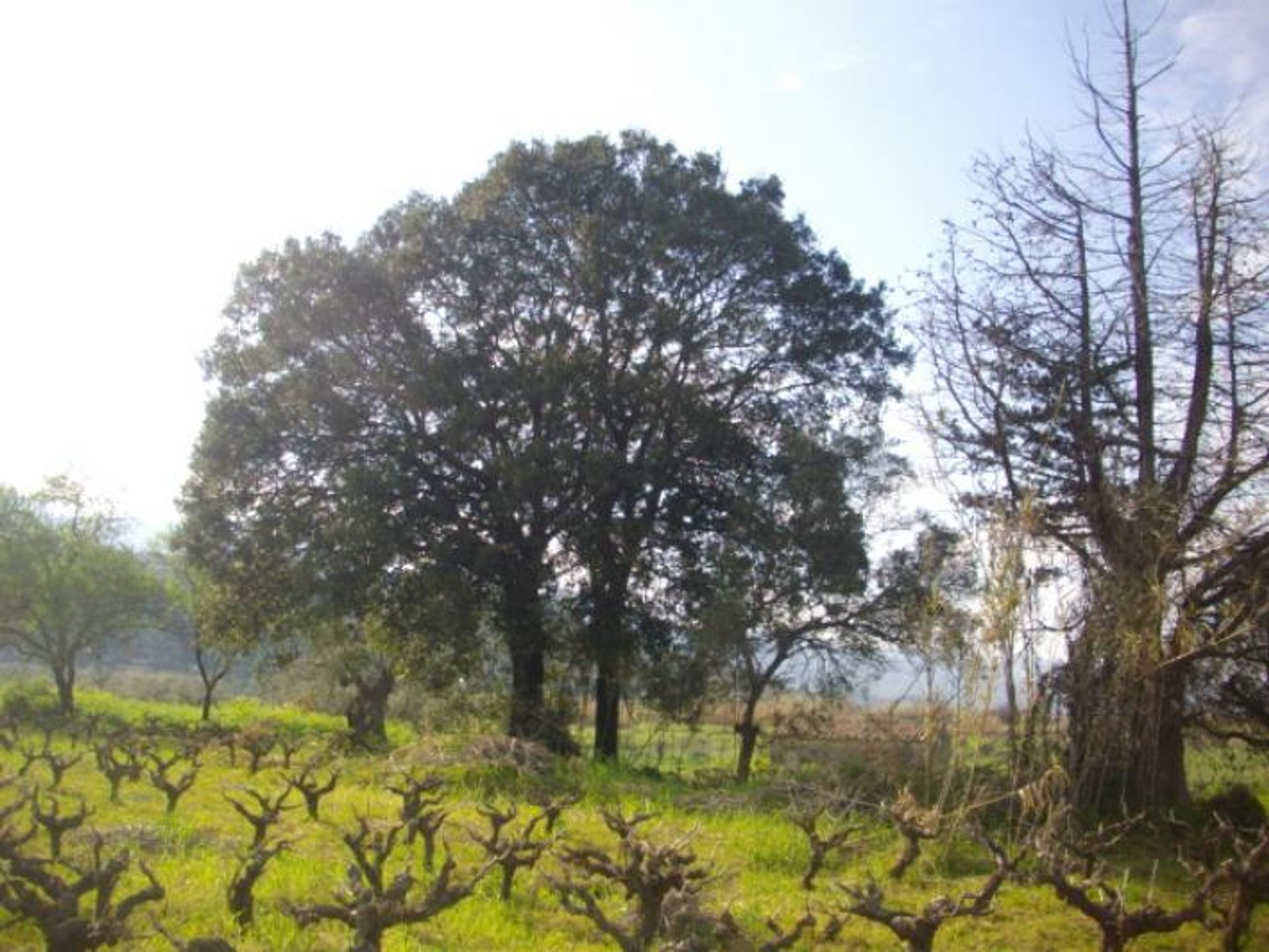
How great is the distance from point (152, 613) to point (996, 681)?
2881cm

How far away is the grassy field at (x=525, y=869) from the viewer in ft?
23.8

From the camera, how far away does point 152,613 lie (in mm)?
30984

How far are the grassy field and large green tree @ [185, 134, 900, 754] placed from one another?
11.2 feet

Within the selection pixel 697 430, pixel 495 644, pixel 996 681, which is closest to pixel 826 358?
pixel 697 430

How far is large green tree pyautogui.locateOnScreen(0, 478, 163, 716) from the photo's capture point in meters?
27.6

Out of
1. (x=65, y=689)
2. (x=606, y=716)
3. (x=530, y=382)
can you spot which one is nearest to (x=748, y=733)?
(x=606, y=716)

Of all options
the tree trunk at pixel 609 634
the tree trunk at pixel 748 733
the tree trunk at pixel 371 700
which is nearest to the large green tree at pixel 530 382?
the tree trunk at pixel 609 634

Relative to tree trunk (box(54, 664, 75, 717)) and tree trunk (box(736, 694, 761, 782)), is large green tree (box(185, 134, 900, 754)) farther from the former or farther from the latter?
tree trunk (box(54, 664, 75, 717))

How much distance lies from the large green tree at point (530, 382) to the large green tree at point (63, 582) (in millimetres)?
12521

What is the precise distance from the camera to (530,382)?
56.8ft

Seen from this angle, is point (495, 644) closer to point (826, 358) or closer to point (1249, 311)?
point (826, 358)

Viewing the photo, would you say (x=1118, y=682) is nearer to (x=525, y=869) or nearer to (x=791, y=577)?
(x=525, y=869)

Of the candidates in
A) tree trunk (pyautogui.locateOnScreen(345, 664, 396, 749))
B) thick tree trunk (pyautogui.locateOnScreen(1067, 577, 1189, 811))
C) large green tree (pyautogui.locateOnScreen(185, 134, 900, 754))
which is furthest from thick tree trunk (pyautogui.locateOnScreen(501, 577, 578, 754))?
thick tree trunk (pyautogui.locateOnScreen(1067, 577, 1189, 811))

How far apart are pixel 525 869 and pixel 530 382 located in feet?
31.5
